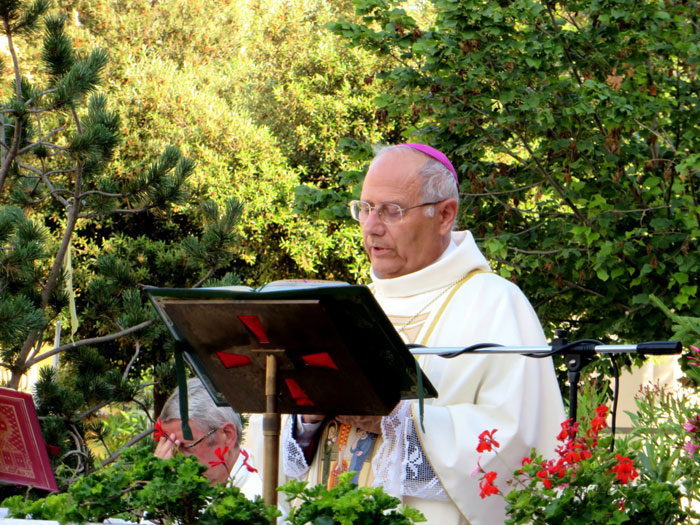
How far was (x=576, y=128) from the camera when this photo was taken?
24.5 feet

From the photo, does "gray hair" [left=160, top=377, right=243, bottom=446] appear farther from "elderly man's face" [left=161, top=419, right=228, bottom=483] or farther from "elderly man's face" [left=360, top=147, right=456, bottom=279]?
"elderly man's face" [left=360, top=147, right=456, bottom=279]

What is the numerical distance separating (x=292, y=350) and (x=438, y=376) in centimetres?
106

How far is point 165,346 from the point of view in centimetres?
600

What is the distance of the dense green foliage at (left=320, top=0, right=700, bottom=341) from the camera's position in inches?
276

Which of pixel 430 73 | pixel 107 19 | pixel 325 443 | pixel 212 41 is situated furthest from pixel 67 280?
pixel 212 41

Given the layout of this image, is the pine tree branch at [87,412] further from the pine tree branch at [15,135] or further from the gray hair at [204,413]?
the gray hair at [204,413]

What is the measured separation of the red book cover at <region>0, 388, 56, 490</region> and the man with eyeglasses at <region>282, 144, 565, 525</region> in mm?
826

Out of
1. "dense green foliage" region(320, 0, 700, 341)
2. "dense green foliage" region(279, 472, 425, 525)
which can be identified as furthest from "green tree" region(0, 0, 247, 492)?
"dense green foliage" region(279, 472, 425, 525)

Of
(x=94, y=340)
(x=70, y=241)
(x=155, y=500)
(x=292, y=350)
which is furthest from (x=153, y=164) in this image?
(x=155, y=500)

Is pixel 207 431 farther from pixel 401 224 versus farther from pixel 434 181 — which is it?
pixel 434 181

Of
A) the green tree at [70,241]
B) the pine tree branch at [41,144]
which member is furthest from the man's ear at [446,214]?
the pine tree branch at [41,144]

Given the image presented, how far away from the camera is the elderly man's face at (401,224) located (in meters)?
3.41

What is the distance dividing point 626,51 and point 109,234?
34.1ft

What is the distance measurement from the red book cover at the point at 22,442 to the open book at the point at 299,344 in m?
1.04
